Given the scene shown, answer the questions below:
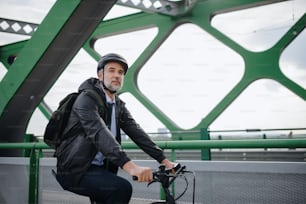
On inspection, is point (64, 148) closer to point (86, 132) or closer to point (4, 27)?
point (86, 132)

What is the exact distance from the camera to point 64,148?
1.67 metres

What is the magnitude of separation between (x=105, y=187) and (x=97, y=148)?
0.18m

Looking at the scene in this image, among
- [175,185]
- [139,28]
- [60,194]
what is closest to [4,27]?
[139,28]

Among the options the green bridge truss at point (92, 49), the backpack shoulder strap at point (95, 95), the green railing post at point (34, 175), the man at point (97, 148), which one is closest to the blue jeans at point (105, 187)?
the man at point (97, 148)

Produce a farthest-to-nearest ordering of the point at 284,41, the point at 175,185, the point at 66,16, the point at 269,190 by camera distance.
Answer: the point at 284,41
the point at 66,16
the point at 175,185
the point at 269,190

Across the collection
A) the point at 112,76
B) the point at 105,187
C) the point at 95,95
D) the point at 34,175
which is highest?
the point at 112,76

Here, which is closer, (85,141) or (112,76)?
(85,141)

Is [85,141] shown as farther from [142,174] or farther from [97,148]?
[142,174]

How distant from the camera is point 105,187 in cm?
160

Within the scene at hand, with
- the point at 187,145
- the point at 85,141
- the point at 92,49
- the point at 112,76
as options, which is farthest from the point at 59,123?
the point at 92,49

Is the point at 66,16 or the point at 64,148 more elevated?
the point at 66,16

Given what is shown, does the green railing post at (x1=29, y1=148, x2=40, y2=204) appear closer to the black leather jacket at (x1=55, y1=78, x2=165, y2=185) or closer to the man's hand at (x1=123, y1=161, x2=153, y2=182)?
the black leather jacket at (x1=55, y1=78, x2=165, y2=185)

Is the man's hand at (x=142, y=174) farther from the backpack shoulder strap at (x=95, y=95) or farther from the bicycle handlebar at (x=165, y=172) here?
the backpack shoulder strap at (x=95, y=95)

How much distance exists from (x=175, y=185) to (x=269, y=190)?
0.64 m
